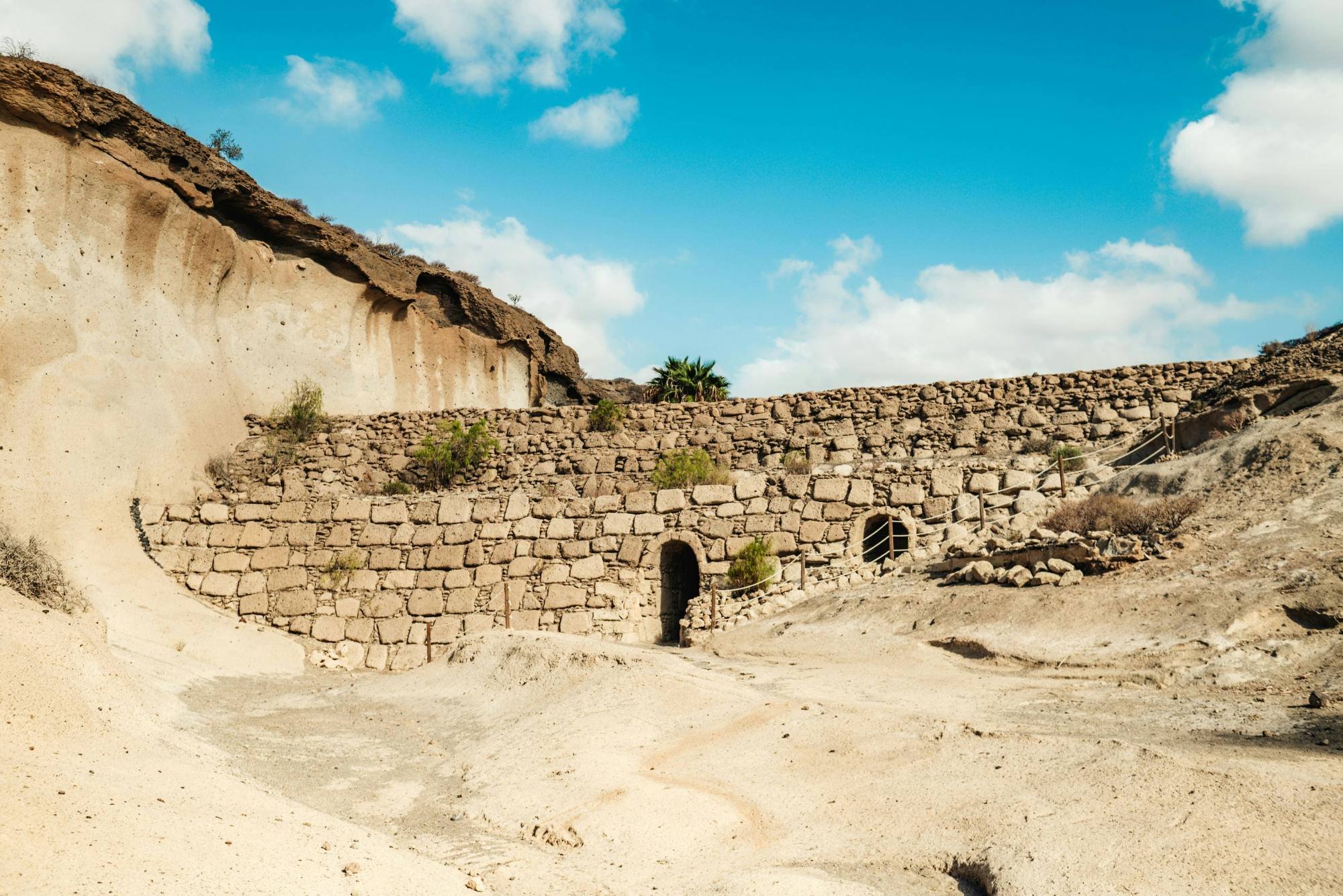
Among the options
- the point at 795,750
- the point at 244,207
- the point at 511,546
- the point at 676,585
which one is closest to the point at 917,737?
the point at 795,750

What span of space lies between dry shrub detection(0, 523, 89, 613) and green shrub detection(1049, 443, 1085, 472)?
14514mm

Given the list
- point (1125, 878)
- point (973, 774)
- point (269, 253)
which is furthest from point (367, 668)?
point (1125, 878)

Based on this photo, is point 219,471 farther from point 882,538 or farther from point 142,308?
point 882,538

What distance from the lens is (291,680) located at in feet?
50.0

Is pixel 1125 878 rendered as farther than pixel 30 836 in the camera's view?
Yes

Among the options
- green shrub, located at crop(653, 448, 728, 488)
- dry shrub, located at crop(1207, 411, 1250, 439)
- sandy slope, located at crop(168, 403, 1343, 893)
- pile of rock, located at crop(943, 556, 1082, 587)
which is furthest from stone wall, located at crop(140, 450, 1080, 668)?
dry shrub, located at crop(1207, 411, 1250, 439)

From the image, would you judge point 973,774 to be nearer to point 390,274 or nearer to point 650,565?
point 650,565

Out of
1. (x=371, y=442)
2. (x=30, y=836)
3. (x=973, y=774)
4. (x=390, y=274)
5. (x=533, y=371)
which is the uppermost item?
(x=390, y=274)

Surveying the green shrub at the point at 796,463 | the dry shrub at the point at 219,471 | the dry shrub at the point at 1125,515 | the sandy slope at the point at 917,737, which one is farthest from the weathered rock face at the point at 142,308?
the dry shrub at the point at 1125,515

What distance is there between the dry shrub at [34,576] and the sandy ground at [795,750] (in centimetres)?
39

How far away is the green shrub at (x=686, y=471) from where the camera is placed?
→ 1798cm

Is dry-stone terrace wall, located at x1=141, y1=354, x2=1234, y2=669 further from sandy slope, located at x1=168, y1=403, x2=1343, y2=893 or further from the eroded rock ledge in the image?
the eroded rock ledge

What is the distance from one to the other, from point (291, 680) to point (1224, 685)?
1278 cm

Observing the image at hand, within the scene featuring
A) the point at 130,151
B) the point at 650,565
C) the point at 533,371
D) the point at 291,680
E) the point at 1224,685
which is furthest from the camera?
the point at 533,371
